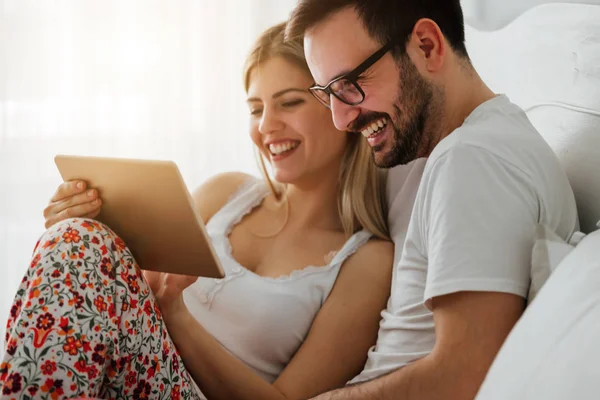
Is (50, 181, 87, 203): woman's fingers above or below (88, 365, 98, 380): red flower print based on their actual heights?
above

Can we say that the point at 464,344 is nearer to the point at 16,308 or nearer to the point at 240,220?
the point at 16,308

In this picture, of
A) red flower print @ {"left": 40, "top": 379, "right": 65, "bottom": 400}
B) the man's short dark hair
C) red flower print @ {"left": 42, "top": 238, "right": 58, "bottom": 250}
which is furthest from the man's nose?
red flower print @ {"left": 40, "top": 379, "right": 65, "bottom": 400}

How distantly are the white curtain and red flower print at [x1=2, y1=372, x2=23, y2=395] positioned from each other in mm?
1320

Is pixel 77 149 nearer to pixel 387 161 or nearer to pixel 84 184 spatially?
pixel 84 184

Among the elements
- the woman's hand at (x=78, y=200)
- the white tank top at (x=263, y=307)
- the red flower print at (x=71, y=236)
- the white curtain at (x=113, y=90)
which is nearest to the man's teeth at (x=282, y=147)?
the white tank top at (x=263, y=307)

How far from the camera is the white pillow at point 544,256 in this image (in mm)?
850

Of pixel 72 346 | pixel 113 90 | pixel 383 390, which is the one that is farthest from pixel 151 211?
pixel 113 90

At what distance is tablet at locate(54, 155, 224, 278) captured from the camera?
1132 millimetres

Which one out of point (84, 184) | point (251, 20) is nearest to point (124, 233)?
point (84, 184)

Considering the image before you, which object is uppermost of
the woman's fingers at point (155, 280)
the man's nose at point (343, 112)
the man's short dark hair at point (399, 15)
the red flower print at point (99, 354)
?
the man's short dark hair at point (399, 15)

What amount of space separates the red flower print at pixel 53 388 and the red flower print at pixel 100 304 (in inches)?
5.0

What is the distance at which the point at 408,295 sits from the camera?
1.11 m

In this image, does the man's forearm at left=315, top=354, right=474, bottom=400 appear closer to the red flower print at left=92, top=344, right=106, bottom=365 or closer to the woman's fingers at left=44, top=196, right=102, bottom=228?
the red flower print at left=92, top=344, right=106, bottom=365

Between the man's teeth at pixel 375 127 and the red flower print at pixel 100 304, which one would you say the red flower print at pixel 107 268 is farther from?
the man's teeth at pixel 375 127
